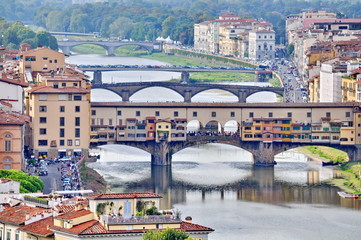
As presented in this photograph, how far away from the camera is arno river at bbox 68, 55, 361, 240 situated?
46.6 meters

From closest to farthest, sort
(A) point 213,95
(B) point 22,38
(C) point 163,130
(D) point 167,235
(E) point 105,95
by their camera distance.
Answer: (D) point 167,235 < (C) point 163,130 < (E) point 105,95 < (A) point 213,95 < (B) point 22,38

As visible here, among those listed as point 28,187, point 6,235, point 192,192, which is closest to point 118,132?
point 192,192

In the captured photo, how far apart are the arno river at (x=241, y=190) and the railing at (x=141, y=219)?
13.0m

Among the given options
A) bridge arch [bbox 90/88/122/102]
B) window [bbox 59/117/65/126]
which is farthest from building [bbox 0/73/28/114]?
bridge arch [bbox 90/88/122/102]

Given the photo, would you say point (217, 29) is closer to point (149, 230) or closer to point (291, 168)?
point (291, 168)

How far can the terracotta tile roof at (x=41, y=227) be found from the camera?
29.9 metres

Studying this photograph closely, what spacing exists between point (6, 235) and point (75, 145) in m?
33.5

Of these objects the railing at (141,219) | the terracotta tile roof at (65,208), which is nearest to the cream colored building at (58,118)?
the terracotta tile roof at (65,208)

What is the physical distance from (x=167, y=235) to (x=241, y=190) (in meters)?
28.5

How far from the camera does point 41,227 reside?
3042 centimetres

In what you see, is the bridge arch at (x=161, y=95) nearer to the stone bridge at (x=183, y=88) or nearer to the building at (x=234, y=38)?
the stone bridge at (x=183, y=88)

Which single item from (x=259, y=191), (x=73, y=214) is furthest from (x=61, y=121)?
(x=73, y=214)

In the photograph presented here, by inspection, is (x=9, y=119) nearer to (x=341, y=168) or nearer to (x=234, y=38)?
(x=341, y=168)

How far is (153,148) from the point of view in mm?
66500
